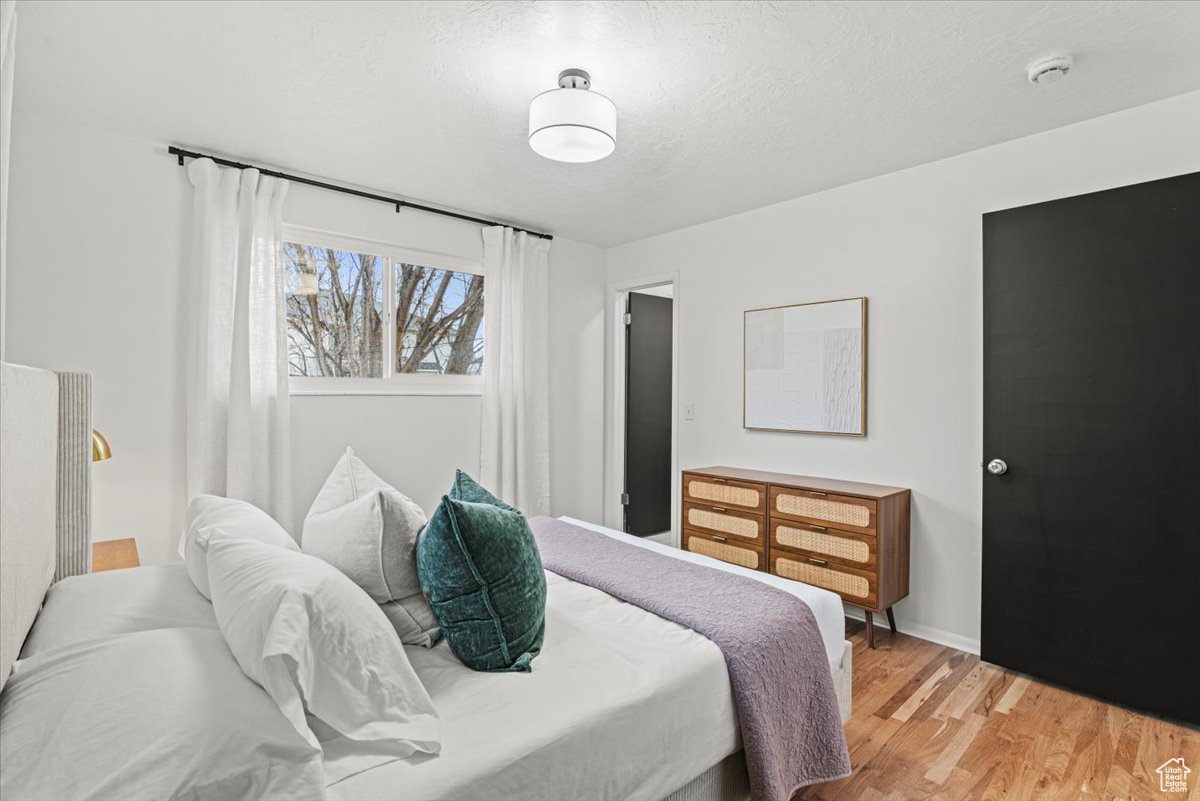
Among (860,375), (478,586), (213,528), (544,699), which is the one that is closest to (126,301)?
(213,528)

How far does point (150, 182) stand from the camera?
295 centimetres

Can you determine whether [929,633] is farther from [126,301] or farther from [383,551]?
[126,301]

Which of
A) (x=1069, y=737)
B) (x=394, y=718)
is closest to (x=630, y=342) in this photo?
(x=1069, y=737)

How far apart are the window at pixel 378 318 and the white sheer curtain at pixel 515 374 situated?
0.44ft

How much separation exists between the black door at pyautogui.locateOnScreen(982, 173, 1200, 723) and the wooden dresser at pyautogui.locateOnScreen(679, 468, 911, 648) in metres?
0.41

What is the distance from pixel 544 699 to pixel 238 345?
2697 mm

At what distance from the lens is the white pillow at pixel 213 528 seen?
4.84 ft

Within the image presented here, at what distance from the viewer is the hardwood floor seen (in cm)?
192

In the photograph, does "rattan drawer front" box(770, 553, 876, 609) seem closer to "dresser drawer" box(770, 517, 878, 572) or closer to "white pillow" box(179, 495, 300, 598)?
"dresser drawer" box(770, 517, 878, 572)

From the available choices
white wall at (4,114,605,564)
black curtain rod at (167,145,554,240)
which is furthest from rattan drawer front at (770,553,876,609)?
black curtain rod at (167,145,554,240)

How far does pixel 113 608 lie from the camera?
4.38ft

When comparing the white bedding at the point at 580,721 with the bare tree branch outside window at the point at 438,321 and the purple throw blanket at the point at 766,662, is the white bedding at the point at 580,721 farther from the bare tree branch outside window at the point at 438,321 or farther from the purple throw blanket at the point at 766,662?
the bare tree branch outside window at the point at 438,321

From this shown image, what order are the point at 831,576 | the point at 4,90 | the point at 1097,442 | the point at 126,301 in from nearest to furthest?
the point at 4,90 < the point at 1097,442 < the point at 126,301 < the point at 831,576

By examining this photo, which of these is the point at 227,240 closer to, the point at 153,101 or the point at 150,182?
the point at 150,182
